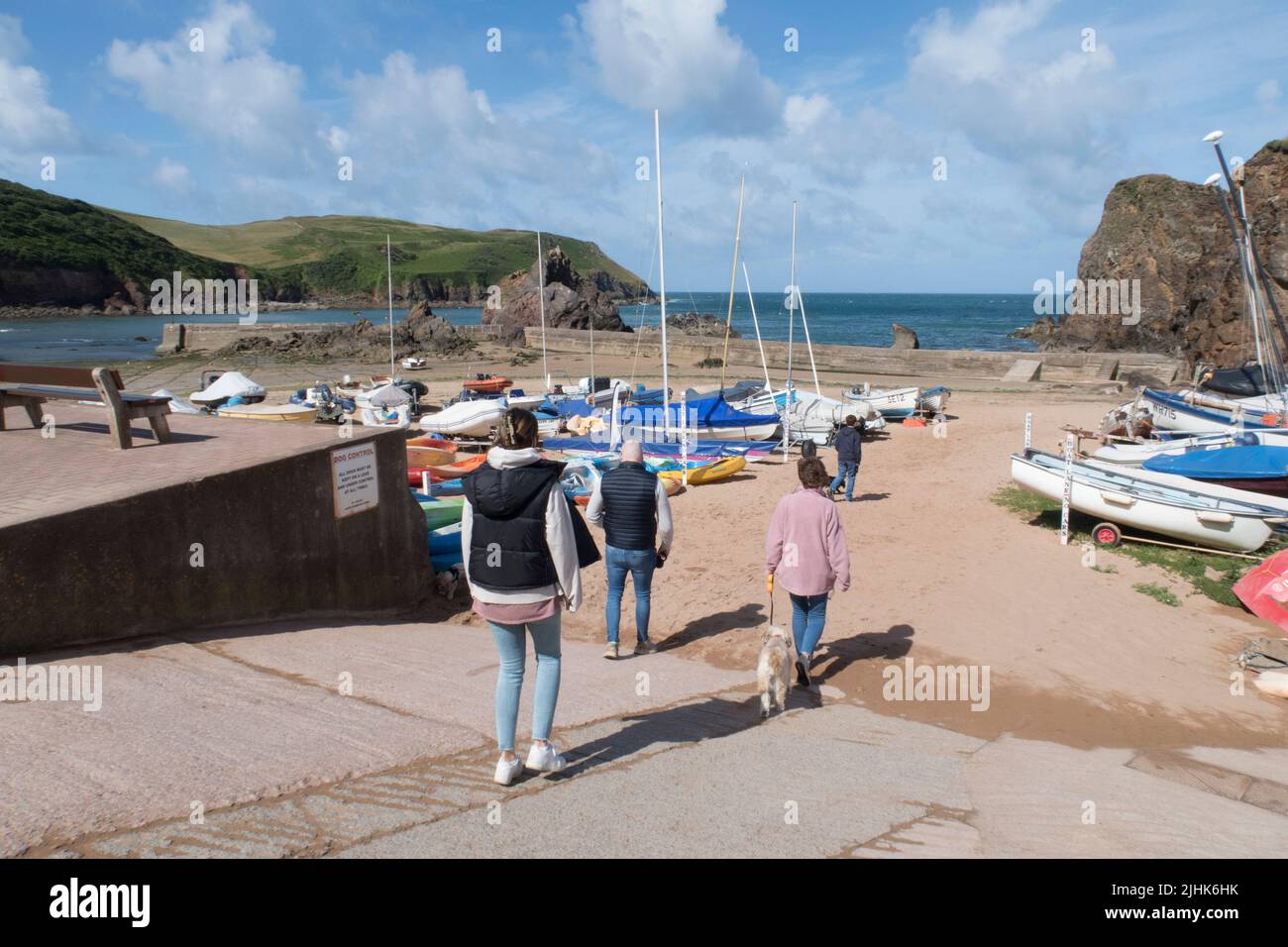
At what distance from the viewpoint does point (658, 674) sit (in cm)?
735

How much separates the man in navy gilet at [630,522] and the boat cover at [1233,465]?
10174 mm

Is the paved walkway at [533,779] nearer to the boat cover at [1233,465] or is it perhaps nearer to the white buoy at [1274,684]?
the white buoy at [1274,684]

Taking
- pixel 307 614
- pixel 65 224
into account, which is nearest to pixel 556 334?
pixel 307 614

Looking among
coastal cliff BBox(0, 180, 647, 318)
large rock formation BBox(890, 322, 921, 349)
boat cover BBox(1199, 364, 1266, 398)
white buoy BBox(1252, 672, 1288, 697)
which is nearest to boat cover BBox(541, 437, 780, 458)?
white buoy BBox(1252, 672, 1288, 697)

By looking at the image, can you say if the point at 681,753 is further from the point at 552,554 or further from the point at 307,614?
the point at 307,614

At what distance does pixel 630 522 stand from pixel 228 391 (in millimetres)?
19724

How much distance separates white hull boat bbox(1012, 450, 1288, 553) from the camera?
37.9 ft

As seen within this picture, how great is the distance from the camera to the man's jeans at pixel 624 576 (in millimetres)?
7684

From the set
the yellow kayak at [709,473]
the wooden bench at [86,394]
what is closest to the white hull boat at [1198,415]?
the yellow kayak at [709,473]

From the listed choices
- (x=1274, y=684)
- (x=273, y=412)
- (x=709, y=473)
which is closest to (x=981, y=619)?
(x=1274, y=684)

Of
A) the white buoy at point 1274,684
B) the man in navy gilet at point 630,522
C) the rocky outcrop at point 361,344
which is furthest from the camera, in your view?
the rocky outcrop at point 361,344

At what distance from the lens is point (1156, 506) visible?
11.9 metres

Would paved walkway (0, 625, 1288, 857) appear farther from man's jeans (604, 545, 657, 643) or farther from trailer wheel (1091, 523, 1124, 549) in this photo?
trailer wheel (1091, 523, 1124, 549)

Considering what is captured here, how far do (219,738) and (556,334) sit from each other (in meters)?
49.3
